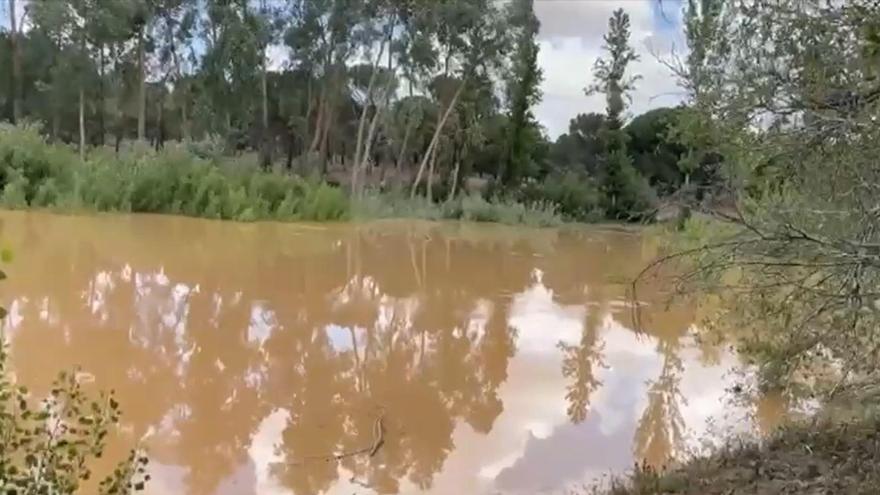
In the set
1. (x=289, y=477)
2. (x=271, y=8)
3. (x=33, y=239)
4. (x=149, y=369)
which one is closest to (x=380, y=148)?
(x=271, y=8)

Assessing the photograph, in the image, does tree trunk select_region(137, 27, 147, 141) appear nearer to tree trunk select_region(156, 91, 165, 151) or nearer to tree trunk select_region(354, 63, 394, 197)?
tree trunk select_region(156, 91, 165, 151)

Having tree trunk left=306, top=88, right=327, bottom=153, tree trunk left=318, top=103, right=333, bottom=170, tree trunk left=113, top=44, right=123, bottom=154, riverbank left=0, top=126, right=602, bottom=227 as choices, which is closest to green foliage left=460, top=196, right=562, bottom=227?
riverbank left=0, top=126, right=602, bottom=227

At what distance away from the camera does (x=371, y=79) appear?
24.2 meters

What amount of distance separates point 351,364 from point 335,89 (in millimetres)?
19852

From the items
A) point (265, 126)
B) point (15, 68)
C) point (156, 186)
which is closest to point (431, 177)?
point (265, 126)

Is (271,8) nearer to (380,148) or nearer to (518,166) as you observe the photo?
(380,148)

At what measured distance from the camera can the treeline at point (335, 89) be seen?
77.4ft

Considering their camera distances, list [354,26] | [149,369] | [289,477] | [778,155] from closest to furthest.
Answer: [778,155] → [289,477] → [149,369] → [354,26]

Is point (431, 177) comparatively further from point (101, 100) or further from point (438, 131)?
point (101, 100)

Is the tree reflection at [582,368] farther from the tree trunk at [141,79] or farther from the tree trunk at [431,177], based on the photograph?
the tree trunk at [141,79]

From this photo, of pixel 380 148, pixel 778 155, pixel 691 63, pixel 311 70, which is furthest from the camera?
pixel 380 148

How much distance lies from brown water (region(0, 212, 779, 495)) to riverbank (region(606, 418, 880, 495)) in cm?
77

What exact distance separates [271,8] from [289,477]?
22538mm

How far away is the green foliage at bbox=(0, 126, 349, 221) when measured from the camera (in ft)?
50.8
